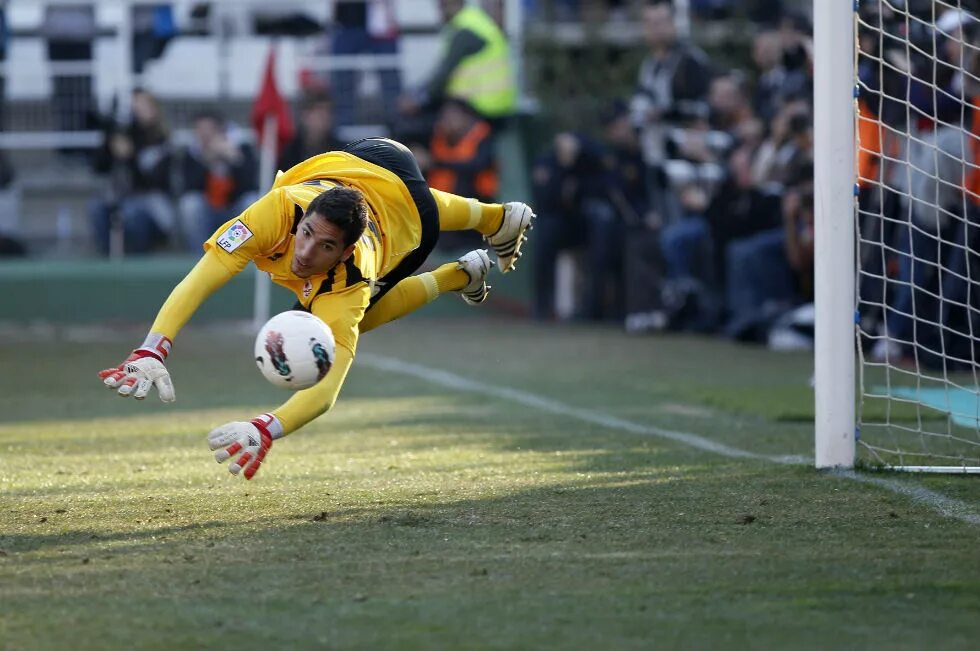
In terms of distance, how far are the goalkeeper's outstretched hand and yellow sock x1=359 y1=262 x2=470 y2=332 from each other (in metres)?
1.44

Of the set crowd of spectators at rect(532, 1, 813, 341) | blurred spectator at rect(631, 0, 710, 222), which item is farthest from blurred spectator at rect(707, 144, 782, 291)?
blurred spectator at rect(631, 0, 710, 222)

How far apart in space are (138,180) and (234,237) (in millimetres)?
13507

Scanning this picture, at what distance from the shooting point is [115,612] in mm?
4219

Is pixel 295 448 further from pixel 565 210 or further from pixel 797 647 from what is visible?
pixel 565 210

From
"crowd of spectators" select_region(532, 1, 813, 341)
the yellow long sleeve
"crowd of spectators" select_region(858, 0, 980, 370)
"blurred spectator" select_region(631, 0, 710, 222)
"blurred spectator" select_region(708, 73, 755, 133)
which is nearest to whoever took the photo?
the yellow long sleeve

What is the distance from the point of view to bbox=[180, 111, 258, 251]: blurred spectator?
18922 mm

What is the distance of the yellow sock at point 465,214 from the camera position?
25.2ft

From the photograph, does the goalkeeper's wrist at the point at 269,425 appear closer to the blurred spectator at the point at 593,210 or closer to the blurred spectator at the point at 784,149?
the blurred spectator at the point at 784,149

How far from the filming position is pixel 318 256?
6.07 meters

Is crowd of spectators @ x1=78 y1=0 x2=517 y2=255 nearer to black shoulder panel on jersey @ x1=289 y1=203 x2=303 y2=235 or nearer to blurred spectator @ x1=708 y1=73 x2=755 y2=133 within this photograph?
blurred spectator @ x1=708 y1=73 x2=755 y2=133

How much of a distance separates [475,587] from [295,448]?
353 cm

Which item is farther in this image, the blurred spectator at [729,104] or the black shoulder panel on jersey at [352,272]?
the blurred spectator at [729,104]

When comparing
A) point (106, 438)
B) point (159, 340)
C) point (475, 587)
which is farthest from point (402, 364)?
point (475, 587)

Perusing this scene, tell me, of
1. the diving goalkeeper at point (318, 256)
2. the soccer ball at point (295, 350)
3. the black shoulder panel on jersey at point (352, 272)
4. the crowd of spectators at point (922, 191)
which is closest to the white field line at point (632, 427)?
the diving goalkeeper at point (318, 256)
